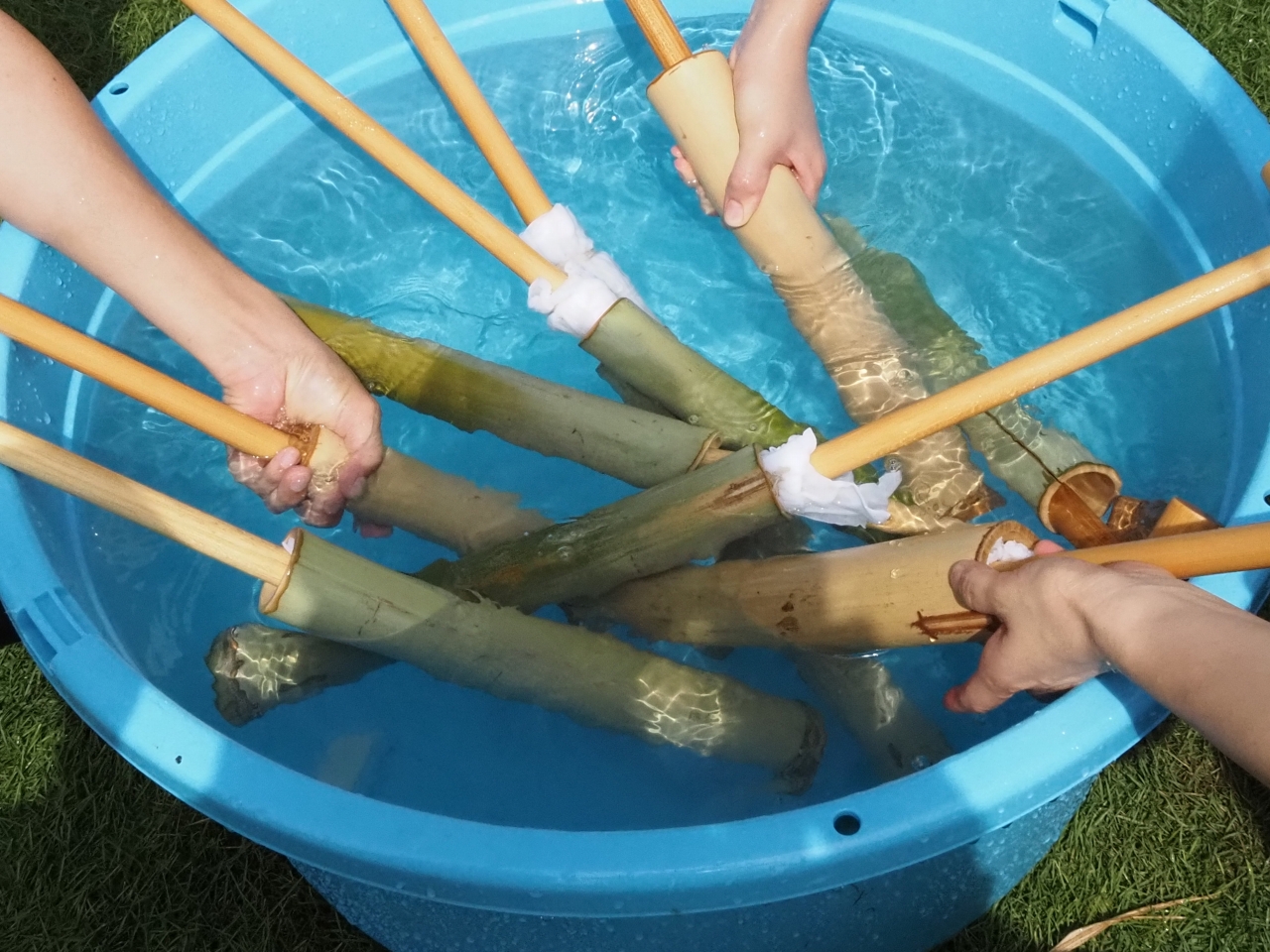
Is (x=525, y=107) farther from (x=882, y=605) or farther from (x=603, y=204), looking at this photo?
(x=882, y=605)

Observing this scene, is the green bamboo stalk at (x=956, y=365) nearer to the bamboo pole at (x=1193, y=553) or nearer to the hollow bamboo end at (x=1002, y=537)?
the hollow bamboo end at (x=1002, y=537)

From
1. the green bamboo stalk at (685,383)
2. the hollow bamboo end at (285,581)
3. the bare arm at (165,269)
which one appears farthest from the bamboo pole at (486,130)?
the hollow bamboo end at (285,581)

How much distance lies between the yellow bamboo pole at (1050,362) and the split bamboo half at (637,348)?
0.28 m

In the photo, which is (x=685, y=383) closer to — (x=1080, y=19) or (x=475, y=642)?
(x=475, y=642)

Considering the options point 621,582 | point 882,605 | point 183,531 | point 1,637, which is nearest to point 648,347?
point 621,582

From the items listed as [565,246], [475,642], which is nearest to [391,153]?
[565,246]

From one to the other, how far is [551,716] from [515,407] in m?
0.54

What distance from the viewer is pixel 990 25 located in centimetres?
247

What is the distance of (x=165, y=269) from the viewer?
1808 millimetres

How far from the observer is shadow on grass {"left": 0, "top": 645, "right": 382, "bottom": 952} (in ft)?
6.51

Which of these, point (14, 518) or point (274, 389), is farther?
point (274, 389)

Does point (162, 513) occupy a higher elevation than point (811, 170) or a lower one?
higher

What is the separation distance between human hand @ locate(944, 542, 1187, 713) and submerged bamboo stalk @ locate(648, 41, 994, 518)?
17.3 inches

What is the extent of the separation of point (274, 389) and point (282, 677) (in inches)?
18.8
